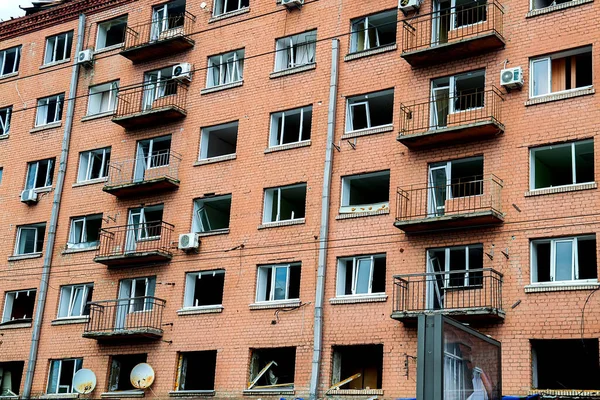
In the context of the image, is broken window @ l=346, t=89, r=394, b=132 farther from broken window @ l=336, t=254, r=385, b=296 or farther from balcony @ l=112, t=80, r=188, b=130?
balcony @ l=112, t=80, r=188, b=130

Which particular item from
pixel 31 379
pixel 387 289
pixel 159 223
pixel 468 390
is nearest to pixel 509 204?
pixel 387 289

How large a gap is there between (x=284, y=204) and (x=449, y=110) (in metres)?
6.59

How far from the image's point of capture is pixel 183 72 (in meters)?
33.7

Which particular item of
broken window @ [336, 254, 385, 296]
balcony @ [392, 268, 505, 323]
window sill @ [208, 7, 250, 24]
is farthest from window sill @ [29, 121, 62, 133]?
balcony @ [392, 268, 505, 323]

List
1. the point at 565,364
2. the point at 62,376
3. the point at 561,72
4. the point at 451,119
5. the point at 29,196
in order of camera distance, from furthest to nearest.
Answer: the point at 29,196, the point at 62,376, the point at 451,119, the point at 561,72, the point at 565,364

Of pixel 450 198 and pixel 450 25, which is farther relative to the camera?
pixel 450 25

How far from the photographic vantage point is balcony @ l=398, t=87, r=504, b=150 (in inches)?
1032

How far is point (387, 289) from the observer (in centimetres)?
2688

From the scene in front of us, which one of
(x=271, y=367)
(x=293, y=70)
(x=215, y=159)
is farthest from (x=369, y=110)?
(x=271, y=367)

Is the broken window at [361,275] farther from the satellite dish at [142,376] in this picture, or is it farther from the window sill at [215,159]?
the satellite dish at [142,376]

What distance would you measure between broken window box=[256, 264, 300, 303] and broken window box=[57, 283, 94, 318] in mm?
7614

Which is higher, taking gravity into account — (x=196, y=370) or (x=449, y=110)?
(x=449, y=110)

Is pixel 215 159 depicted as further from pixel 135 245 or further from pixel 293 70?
pixel 135 245

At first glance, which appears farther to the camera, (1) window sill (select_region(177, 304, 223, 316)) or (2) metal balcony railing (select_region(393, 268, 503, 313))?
(1) window sill (select_region(177, 304, 223, 316))
